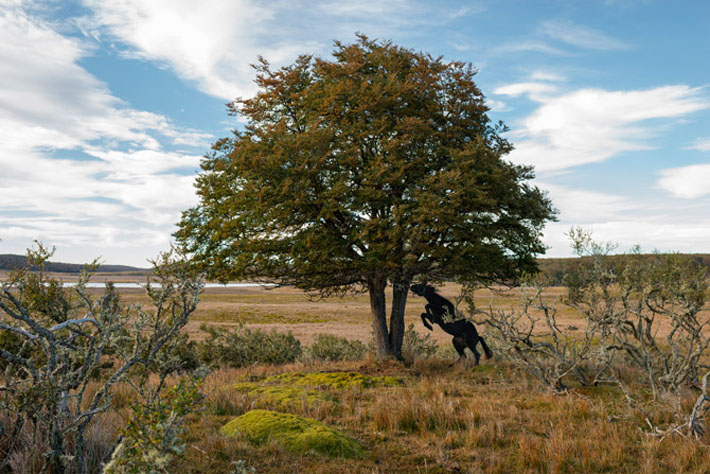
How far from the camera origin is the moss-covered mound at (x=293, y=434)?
686cm

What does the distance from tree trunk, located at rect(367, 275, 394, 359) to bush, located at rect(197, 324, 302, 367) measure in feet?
14.7

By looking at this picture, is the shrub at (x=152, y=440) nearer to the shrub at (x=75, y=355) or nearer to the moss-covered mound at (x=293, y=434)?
the shrub at (x=75, y=355)

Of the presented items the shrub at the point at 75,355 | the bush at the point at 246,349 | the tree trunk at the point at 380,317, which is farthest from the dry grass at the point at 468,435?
the bush at the point at 246,349

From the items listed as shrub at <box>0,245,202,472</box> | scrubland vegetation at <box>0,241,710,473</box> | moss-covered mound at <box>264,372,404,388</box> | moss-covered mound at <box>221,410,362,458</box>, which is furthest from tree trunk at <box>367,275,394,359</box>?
shrub at <box>0,245,202,472</box>

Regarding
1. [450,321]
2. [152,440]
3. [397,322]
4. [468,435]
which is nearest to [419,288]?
[450,321]

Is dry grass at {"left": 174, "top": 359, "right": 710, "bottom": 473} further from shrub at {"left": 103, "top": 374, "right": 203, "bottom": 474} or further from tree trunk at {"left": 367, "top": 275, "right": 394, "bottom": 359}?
tree trunk at {"left": 367, "top": 275, "right": 394, "bottom": 359}

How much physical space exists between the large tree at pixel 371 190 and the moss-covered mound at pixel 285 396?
3.99m

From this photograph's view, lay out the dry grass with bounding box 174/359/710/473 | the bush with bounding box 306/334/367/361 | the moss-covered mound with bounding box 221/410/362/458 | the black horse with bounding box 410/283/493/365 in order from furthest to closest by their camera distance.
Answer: the bush with bounding box 306/334/367/361, the black horse with bounding box 410/283/493/365, the moss-covered mound with bounding box 221/410/362/458, the dry grass with bounding box 174/359/710/473

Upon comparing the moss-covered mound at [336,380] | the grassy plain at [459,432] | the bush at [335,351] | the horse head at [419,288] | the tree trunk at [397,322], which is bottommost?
the bush at [335,351]

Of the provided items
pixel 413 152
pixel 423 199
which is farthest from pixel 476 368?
pixel 413 152

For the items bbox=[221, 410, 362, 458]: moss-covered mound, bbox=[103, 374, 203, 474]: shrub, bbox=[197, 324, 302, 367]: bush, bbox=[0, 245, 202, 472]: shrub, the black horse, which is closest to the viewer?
bbox=[103, 374, 203, 474]: shrub

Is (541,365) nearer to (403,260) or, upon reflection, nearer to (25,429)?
(403,260)

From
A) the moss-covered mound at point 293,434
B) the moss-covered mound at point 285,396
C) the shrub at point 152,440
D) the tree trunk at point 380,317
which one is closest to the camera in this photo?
the shrub at point 152,440

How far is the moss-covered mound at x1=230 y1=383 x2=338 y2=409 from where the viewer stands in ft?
31.3
